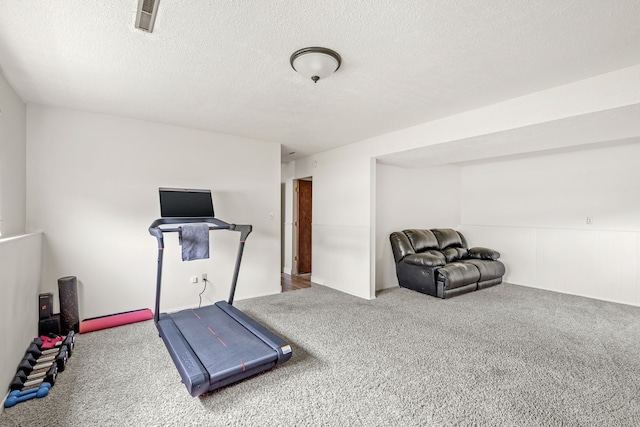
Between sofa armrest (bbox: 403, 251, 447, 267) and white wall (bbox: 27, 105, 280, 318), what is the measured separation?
248cm

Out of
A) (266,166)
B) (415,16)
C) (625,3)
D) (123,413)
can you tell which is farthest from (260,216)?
(625,3)

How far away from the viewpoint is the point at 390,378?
2.26 m

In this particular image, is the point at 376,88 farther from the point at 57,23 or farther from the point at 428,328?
the point at 428,328

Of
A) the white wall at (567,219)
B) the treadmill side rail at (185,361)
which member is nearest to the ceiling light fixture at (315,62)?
the treadmill side rail at (185,361)

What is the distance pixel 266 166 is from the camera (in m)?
4.63

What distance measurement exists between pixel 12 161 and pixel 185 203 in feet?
4.87

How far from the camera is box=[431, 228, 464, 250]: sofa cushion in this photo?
17.7ft

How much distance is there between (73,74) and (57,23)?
0.80m

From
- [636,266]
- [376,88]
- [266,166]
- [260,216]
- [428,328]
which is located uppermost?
[376,88]

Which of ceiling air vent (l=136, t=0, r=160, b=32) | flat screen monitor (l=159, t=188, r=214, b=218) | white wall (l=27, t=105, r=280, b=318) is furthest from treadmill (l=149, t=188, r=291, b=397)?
ceiling air vent (l=136, t=0, r=160, b=32)

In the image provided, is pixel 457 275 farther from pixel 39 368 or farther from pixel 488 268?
pixel 39 368

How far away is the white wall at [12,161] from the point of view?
2412mm

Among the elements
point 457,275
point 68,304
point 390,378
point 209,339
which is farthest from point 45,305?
point 457,275

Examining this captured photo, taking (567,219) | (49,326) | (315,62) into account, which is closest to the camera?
(315,62)
